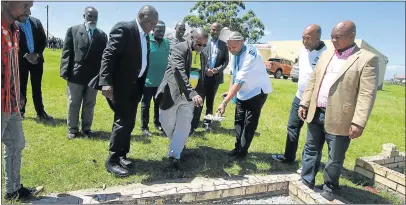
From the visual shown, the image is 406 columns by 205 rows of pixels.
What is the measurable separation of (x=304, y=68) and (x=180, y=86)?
1.62 metres

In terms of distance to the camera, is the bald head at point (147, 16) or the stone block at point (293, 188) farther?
the stone block at point (293, 188)

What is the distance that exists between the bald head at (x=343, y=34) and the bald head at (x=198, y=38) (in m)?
1.36

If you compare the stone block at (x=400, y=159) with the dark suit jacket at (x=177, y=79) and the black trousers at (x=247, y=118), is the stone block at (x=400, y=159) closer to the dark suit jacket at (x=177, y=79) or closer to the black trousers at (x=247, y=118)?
the black trousers at (x=247, y=118)

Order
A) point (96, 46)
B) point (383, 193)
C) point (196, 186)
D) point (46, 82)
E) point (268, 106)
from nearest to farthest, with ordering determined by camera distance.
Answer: point (196, 186) < point (383, 193) < point (96, 46) < point (268, 106) < point (46, 82)

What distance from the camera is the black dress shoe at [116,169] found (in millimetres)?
3523

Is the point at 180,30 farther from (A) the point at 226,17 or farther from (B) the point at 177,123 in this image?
(A) the point at 226,17

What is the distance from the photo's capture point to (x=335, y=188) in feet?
11.9

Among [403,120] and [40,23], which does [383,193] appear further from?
[403,120]

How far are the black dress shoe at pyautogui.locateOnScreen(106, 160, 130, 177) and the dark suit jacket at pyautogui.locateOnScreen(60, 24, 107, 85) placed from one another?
147 centimetres

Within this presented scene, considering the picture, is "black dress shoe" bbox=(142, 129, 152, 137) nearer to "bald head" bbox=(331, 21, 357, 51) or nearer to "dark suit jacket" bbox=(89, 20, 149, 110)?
"dark suit jacket" bbox=(89, 20, 149, 110)

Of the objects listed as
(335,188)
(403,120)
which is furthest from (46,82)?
(403,120)

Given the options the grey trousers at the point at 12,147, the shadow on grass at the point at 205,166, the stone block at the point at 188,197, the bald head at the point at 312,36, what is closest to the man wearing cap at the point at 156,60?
the shadow on grass at the point at 205,166

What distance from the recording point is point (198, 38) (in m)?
3.69

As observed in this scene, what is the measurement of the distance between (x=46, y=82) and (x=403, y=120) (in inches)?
439
